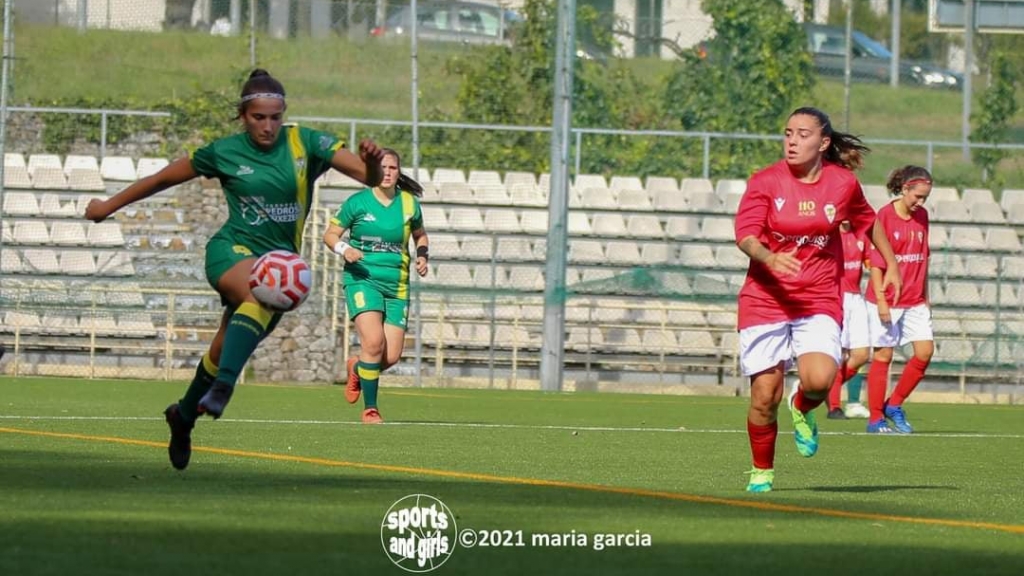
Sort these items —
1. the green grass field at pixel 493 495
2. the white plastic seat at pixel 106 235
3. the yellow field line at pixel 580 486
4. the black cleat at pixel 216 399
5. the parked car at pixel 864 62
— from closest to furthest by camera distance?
the green grass field at pixel 493 495, the yellow field line at pixel 580 486, the black cleat at pixel 216 399, the white plastic seat at pixel 106 235, the parked car at pixel 864 62

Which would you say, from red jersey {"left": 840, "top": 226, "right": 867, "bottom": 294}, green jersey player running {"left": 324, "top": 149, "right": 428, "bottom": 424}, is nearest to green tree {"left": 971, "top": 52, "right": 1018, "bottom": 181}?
red jersey {"left": 840, "top": 226, "right": 867, "bottom": 294}

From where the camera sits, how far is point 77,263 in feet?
80.2

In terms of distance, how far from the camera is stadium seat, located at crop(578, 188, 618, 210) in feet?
86.8

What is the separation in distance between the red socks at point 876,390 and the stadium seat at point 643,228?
10875 mm

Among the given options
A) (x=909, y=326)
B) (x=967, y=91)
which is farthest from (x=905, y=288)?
(x=967, y=91)

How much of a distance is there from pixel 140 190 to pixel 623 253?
17.3 m

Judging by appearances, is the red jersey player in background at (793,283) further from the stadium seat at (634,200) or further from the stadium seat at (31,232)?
the stadium seat at (634,200)

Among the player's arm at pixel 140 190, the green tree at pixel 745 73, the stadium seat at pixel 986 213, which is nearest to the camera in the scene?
the player's arm at pixel 140 190

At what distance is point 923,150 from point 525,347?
964cm

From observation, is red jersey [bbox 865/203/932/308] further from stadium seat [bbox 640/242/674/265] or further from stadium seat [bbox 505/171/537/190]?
stadium seat [bbox 505/171/537/190]

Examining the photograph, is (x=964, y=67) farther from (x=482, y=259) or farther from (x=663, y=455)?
(x=663, y=455)

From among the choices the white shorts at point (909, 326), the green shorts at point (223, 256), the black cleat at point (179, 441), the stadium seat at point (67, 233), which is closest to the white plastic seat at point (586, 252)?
the stadium seat at point (67, 233)

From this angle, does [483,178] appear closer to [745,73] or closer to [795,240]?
[745,73]

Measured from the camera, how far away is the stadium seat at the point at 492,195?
2652cm
